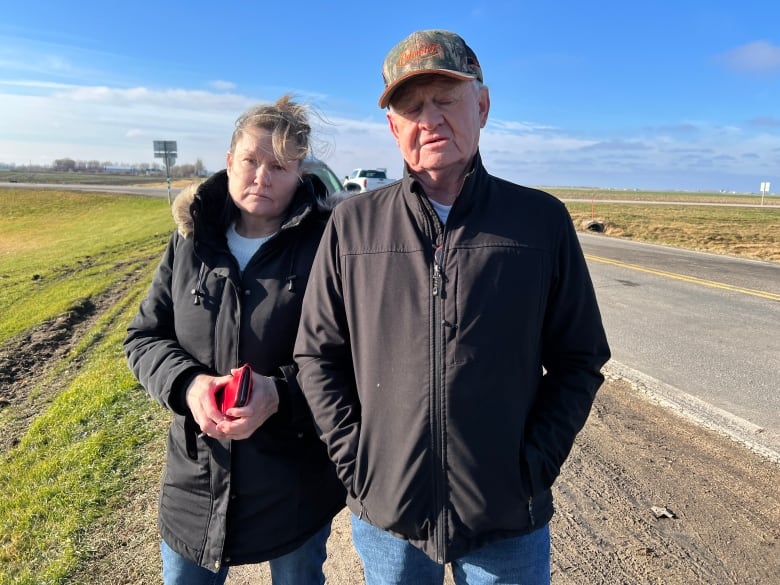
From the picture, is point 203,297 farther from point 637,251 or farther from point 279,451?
point 637,251

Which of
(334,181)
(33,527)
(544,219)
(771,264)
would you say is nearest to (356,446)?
(544,219)

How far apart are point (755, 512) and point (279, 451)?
3.00 m

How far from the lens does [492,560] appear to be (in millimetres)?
1688

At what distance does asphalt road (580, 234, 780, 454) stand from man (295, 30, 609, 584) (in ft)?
11.7

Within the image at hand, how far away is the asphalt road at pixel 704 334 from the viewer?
16.8 feet

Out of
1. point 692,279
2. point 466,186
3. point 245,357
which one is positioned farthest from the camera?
point 692,279

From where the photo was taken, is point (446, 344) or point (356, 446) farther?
point (356, 446)

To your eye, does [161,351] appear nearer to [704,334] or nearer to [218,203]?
[218,203]

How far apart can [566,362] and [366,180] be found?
2547 centimetres

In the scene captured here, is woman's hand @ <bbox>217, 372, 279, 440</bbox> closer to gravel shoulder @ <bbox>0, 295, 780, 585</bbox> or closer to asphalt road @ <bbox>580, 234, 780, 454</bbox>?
gravel shoulder @ <bbox>0, 295, 780, 585</bbox>

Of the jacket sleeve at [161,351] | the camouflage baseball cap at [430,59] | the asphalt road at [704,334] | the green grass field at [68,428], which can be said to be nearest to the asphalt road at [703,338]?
the asphalt road at [704,334]

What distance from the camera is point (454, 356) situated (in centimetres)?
158

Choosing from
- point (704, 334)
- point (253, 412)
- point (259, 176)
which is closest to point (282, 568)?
point (253, 412)

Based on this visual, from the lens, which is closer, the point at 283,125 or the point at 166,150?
the point at 283,125
